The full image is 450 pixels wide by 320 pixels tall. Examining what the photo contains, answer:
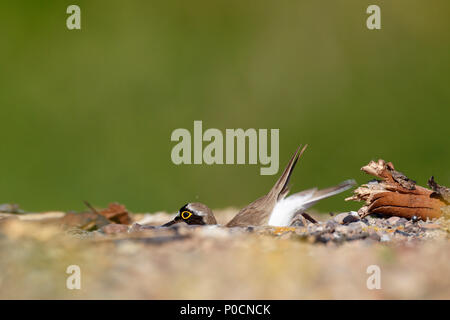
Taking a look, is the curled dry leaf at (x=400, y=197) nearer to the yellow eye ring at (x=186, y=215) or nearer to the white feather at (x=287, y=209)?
the white feather at (x=287, y=209)

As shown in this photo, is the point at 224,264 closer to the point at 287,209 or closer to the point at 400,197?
the point at 287,209

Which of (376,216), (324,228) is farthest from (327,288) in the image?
(376,216)

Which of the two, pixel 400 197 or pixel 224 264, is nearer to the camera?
pixel 224 264

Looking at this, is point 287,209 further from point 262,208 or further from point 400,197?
point 400,197

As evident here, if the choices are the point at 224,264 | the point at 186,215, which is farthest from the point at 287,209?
the point at 224,264

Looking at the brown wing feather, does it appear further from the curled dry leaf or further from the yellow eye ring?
the curled dry leaf

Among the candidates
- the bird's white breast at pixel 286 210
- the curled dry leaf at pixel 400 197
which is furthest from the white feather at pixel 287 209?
the curled dry leaf at pixel 400 197

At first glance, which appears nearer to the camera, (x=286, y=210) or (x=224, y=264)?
(x=224, y=264)

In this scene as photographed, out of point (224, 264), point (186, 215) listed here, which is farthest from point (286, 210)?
point (224, 264)
